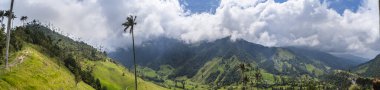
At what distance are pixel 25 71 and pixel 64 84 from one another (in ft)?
107

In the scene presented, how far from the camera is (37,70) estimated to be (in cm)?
14925

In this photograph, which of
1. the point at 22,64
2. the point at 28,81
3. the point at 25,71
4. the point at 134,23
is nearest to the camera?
the point at 134,23

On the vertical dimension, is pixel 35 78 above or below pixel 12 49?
below

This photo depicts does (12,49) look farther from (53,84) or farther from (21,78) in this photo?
(21,78)

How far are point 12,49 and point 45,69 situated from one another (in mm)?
23323

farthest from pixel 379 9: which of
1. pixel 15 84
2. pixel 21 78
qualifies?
pixel 21 78

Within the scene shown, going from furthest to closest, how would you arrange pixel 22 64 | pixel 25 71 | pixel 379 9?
pixel 22 64, pixel 25 71, pixel 379 9

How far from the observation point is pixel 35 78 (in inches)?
5271

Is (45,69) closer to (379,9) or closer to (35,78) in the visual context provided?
(35,78)

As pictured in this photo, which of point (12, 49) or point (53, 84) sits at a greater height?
point (12, 49)

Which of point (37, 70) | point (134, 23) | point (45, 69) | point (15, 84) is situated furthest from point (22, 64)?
point (134, 23)

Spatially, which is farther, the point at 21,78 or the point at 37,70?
the point at 37,70

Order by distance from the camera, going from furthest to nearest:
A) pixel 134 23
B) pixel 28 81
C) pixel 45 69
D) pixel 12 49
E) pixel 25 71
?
pixel 12 49
pixel 45 69
pixel 25 71
pixel 28 81
pixel 134 23

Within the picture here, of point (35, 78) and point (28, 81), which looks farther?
point (35, 78)
